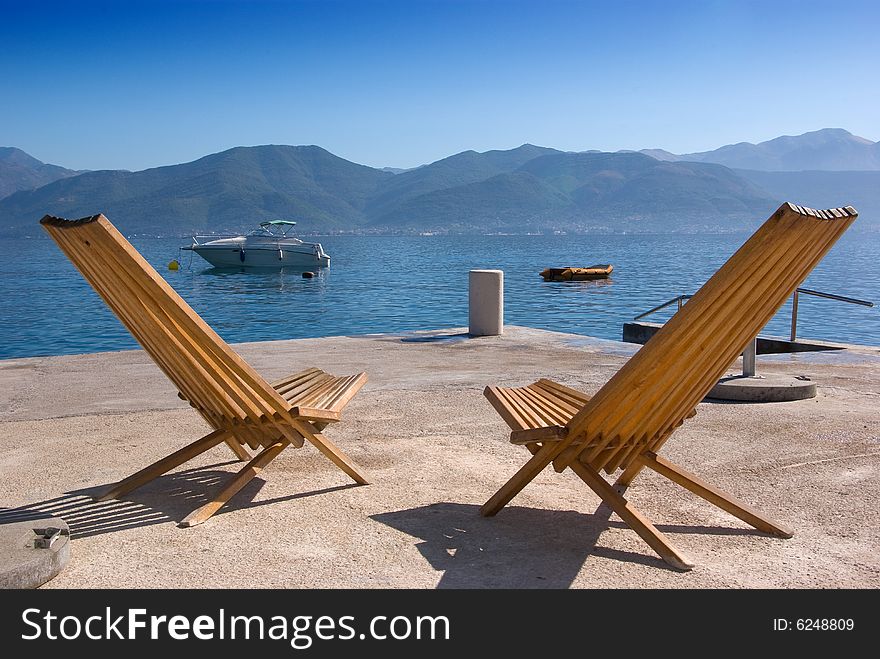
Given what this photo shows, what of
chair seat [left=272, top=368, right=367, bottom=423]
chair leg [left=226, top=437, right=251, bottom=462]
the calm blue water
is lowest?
the calm blue water

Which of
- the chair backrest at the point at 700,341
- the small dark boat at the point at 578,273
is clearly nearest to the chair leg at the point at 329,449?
the chair backrest at the point at 700,341

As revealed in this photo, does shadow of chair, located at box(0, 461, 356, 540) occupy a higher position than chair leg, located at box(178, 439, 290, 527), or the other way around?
chair leg, located at box(178, 439, 290, 527)

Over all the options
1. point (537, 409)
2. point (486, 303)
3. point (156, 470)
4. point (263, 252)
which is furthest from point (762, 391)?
point (263, 252)

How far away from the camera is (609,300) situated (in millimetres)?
44906

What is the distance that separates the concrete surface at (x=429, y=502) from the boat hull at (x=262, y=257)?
174 ft

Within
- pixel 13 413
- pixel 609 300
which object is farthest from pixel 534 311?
pixel 13 413

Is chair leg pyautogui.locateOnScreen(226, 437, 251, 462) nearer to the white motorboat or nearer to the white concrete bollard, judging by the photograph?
the white concrete bollard

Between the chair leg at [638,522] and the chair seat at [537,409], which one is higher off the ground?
the chair seat at [537,409]

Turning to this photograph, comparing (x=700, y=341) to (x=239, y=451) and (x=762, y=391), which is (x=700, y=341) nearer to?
(x=239, y=451)

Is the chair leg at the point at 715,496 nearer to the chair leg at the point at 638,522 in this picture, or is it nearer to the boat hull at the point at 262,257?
the chair leg at the point at 638,522

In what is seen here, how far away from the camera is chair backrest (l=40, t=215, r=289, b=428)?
3.77 m

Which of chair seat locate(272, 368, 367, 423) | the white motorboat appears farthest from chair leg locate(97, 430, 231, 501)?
the white motorboat

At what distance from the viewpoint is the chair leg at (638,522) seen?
11.9 ft
